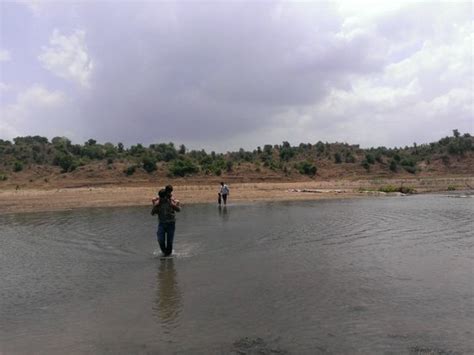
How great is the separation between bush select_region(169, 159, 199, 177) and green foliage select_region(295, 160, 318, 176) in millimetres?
16479

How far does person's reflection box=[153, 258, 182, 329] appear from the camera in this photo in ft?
24.7

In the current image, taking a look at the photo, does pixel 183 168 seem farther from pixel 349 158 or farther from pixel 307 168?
pixel 349 158

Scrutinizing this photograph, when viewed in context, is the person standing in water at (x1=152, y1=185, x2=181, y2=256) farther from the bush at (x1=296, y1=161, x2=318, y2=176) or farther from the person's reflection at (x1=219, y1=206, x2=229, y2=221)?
the bush at (x1=296, y1=161, x2=318, y2=176)

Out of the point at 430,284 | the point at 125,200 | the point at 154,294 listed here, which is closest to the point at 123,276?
the point at 154,294

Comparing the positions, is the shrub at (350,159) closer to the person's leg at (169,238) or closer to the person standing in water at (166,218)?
the person standing in water at (166,218)

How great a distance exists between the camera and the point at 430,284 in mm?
9266

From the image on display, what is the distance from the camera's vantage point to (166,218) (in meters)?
13.0

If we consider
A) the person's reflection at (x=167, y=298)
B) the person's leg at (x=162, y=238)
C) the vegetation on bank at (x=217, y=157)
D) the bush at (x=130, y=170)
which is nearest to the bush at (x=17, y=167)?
→ the vegetation on bank at (x=217, y=157)

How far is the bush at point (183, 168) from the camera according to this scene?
196 ft

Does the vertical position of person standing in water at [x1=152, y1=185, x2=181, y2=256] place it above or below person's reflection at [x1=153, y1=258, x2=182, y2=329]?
above

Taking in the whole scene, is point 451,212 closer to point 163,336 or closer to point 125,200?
point 163,336

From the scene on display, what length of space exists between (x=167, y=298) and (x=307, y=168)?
6145 centimetres

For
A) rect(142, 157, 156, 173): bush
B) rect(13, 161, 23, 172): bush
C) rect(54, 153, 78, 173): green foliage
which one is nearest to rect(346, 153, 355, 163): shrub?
rect(142, 157, 156, 173): bush

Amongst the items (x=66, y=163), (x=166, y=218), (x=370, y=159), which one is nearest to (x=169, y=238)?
(x=166, y=218)
